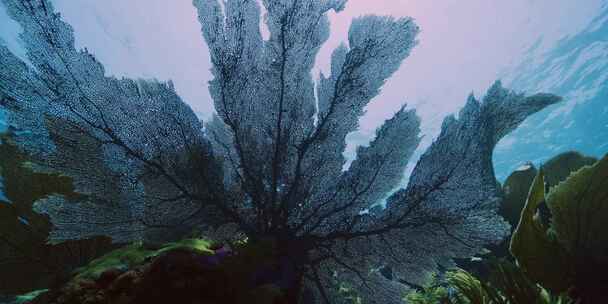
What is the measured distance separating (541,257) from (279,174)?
243cm

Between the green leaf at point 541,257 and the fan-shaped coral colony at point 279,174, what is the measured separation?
0.01 meters

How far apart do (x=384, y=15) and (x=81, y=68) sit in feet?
8.74

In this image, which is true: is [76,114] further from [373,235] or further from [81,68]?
[373,235]

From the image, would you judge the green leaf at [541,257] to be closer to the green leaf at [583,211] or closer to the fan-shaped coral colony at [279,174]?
the fan-shaped coral colony at [279,174]

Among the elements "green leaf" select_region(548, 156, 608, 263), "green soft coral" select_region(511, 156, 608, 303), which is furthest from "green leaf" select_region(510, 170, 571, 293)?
"green leaf" select_region(548, 156, 608, 263)

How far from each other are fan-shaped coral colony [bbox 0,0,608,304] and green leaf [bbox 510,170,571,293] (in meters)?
0.01

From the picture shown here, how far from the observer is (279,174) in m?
3.05

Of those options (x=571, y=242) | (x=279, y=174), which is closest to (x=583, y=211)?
(x=571, y=242)

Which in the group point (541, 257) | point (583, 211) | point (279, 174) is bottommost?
point (541, 257)

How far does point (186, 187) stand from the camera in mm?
2795

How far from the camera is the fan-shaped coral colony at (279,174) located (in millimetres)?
2410

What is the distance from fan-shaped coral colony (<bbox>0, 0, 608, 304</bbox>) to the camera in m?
2.41

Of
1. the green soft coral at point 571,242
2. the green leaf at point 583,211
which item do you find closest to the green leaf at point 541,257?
the green soft coral at point 571,242

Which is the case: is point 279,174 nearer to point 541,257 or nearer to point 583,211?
point 541,257
